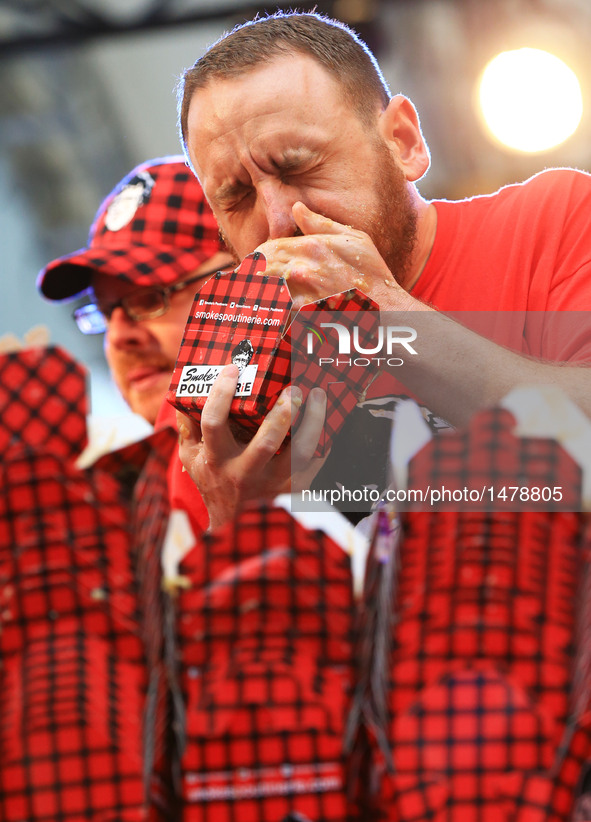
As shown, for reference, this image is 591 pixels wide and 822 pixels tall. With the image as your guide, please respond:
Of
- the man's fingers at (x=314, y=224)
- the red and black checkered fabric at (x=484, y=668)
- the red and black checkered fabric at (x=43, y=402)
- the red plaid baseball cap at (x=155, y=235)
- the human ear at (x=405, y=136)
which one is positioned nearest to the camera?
the red and black checkered fabric at (x=484, y=668)

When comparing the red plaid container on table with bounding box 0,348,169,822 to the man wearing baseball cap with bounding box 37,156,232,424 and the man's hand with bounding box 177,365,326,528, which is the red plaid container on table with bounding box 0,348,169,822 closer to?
the man's hand with bounding box 177,365,326,528

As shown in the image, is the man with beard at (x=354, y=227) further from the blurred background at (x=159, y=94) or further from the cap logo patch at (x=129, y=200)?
the blurred background at (x=159, y=94)

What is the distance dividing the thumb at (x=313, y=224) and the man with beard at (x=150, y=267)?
58 cm

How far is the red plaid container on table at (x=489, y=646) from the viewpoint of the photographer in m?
0.56

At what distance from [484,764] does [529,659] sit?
2.7 inches

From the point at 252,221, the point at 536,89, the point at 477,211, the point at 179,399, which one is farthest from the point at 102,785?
the point at 536,89

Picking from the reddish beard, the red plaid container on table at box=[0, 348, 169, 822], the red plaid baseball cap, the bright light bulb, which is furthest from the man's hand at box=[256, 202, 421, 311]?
the bright light bulb

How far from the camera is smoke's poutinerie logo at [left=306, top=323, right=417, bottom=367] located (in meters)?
0.80

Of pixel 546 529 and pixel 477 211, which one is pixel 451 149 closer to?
pixel 477 211

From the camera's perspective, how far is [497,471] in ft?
1.98

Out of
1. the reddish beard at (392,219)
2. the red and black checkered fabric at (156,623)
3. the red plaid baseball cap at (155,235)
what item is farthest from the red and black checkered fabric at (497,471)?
the red plaid baseball cap at (155,235)

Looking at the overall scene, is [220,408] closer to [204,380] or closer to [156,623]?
[204,380]

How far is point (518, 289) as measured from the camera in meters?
1.15

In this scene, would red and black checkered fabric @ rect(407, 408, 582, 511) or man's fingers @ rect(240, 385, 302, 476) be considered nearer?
red and black checkered fabric @ rect(407, 408, 582, 511)
